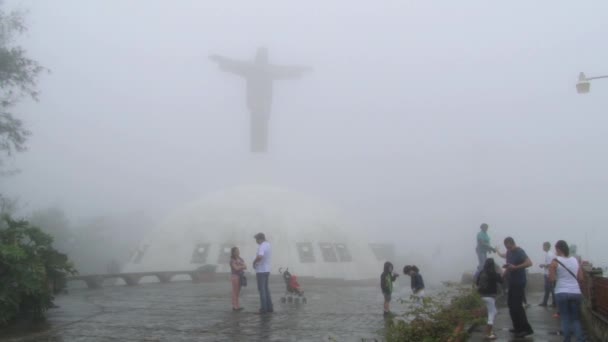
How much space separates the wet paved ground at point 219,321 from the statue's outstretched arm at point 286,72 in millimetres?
38059

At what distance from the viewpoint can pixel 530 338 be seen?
8477 mm

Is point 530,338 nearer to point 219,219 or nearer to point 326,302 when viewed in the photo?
point 326,302

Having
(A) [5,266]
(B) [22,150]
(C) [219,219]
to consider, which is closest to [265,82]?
(C) [219,219]

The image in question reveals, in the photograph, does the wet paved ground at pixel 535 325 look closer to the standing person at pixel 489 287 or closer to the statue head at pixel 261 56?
the standing person at pixel 489 287

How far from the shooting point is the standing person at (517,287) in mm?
8633

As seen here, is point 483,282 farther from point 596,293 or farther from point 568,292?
point 596,293

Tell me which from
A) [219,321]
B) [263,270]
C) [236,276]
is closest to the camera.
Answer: [219,321]

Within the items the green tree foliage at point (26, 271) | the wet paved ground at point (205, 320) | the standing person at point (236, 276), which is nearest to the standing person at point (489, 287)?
the wet paved ground at point (205, 320)

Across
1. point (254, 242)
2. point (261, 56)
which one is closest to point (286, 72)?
point (261, 56)

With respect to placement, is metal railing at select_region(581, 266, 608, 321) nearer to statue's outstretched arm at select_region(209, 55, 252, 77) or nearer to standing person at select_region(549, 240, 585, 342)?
standing person at select_region(549, 240, 585, 342)

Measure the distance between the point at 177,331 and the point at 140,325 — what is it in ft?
3.57

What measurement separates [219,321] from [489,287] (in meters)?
5.00

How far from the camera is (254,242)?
3103 centimetres

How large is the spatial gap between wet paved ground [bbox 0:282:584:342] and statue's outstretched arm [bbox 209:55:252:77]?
37.1m
